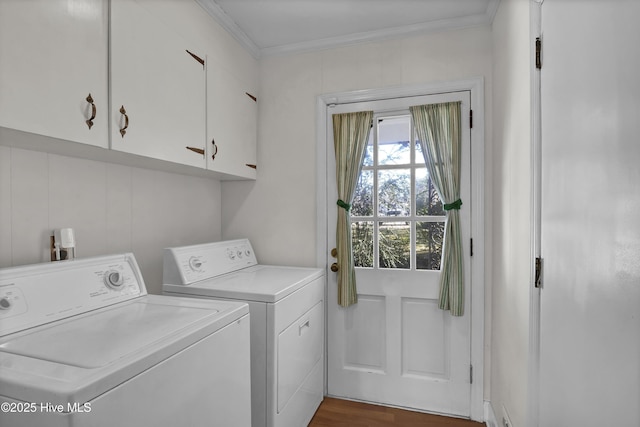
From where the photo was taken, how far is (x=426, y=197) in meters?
2.14

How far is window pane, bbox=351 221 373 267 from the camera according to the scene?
89.0 inches

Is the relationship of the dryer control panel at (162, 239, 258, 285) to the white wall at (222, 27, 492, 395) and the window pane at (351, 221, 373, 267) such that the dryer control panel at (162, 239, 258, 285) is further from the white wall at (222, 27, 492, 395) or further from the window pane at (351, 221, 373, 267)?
the window pane at (351, 221, 373, 267)

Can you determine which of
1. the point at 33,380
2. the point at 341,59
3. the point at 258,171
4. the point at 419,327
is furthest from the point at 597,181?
the point at 258,171

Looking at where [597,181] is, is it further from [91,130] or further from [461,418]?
[461,418]

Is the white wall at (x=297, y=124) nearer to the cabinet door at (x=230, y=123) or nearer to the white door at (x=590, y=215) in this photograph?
the cabinet door at (x=230, y=123)

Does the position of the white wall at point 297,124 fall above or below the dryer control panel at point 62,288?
above

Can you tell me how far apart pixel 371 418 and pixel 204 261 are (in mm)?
Answer: 1402

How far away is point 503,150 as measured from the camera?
1733 millimetres

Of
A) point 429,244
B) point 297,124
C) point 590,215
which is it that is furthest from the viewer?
point 297,124

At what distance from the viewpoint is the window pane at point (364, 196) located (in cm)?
226

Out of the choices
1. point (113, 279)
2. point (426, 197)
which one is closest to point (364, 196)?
point (426, 197)

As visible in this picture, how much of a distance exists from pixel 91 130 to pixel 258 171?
51.0 inches

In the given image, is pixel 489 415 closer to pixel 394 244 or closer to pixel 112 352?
pixel 394 244

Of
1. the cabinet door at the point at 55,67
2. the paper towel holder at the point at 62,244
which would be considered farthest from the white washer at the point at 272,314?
the cabinet door at the point at 55,67
